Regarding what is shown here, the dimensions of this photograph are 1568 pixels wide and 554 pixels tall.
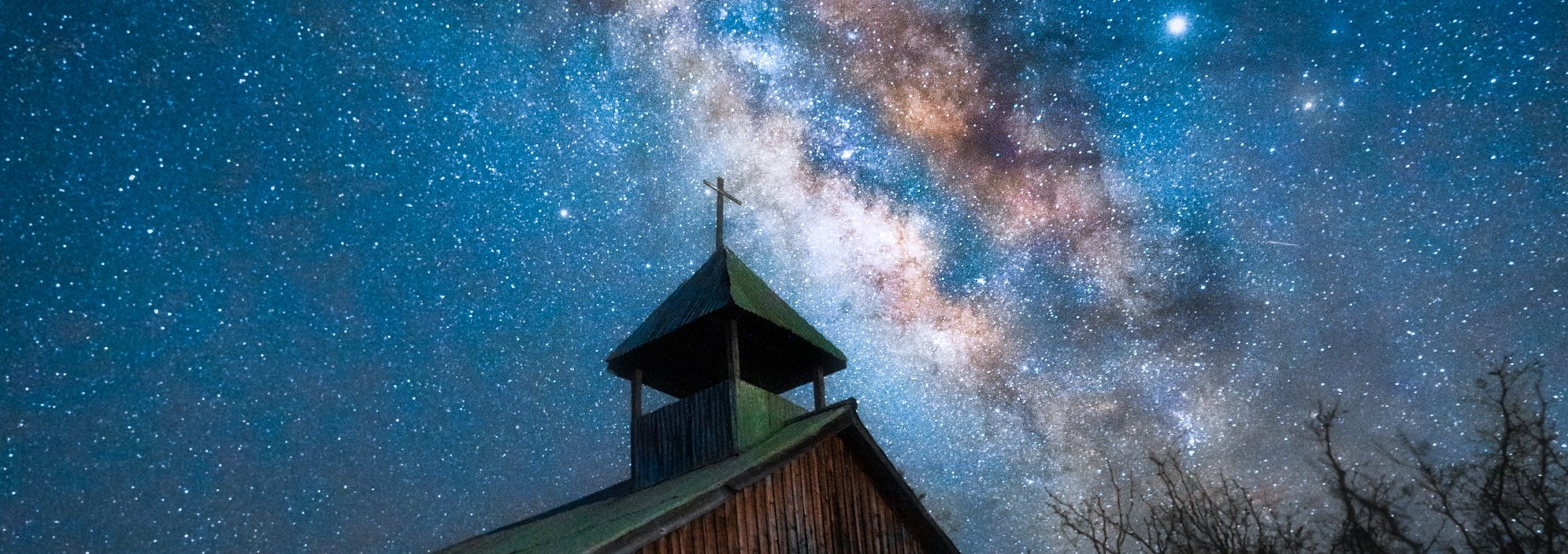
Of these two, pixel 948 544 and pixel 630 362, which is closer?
pixel 948 544

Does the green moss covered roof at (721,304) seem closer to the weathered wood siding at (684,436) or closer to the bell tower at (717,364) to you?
the bell tower at (717,364)

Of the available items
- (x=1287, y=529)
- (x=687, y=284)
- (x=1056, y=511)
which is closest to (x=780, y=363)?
(x=687, y=284)

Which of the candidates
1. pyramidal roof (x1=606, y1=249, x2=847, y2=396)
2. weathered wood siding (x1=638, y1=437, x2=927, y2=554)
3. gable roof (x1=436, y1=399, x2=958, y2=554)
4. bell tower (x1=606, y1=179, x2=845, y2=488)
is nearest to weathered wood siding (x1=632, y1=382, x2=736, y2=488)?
bell tower (x1=606, y1=179, x2=845, y2=488)

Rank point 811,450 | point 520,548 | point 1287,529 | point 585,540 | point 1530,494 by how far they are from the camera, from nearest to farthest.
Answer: point 585,540 → point 520,548 → point 811,450 → point 1530,494 → point 1287,529

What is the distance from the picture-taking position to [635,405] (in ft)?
51.0

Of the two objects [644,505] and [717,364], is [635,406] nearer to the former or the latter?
[717,364]

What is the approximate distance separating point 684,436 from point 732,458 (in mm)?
2036

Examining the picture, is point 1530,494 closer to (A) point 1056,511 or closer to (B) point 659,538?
(A) point 1056,511

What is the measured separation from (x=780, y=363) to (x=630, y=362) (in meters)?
3.21

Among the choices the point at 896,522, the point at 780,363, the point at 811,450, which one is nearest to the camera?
the point at 811,450

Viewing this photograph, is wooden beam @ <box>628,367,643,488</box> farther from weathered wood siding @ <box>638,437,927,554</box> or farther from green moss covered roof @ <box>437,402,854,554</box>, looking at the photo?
weathered wood siding @ <box>638,437,927,554</box>

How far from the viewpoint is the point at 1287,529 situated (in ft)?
80.9

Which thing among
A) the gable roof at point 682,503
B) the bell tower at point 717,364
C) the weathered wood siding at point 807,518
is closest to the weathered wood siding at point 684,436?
the bell tower at point 717,364

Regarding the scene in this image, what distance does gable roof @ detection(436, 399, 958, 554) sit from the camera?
8570mm
